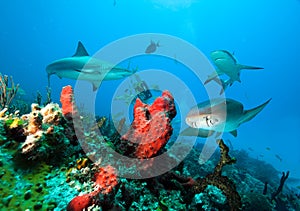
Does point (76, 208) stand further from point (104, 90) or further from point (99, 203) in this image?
point (104, 90)

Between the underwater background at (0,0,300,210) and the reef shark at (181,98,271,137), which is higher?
the underwater background at (0,0,300,210)

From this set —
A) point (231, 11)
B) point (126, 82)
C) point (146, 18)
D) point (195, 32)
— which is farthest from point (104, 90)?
point (126, 82)

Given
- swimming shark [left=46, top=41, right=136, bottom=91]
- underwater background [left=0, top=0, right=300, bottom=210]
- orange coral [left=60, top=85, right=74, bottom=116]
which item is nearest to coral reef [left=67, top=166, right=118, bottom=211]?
orange coral [left=60, top=85, right=74, bottom=116]

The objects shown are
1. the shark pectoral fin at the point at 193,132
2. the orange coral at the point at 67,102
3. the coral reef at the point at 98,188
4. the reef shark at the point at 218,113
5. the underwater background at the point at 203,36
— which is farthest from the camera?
the underwater background at the point at 203,36

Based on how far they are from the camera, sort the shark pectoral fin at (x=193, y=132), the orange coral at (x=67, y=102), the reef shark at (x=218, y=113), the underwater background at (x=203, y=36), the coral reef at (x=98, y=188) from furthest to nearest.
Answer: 1. the underwater background at (x=203, y=36)
2. the shark pectoral fin at (x=193, y=132)
3. the orange coral at (x=67, y=102)
4. the reef shark at (x=218, y=113)
5. the coral reef at (x=98, y=188)

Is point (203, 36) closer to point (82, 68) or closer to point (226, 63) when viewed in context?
point (226, 63)

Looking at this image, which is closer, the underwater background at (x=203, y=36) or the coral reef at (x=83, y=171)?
the coral reef at (x=83, y=171)

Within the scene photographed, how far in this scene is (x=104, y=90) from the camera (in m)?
138

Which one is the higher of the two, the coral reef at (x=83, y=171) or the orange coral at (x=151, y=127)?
the orange coral at (x=151, y=127)

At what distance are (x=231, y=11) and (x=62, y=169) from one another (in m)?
103

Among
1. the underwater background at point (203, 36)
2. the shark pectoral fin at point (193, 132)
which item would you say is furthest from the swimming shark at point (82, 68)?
the underwater background at point (203, 36)

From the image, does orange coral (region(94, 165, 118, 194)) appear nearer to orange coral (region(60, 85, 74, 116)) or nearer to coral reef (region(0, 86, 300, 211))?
coral reef (region(0, 86, 300, 211))

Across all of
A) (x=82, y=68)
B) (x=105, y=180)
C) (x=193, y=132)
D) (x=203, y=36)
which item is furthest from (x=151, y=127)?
(x=203, y=36)

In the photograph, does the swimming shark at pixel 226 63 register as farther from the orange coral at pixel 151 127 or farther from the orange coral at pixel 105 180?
the orange coral at pixel 105 180
